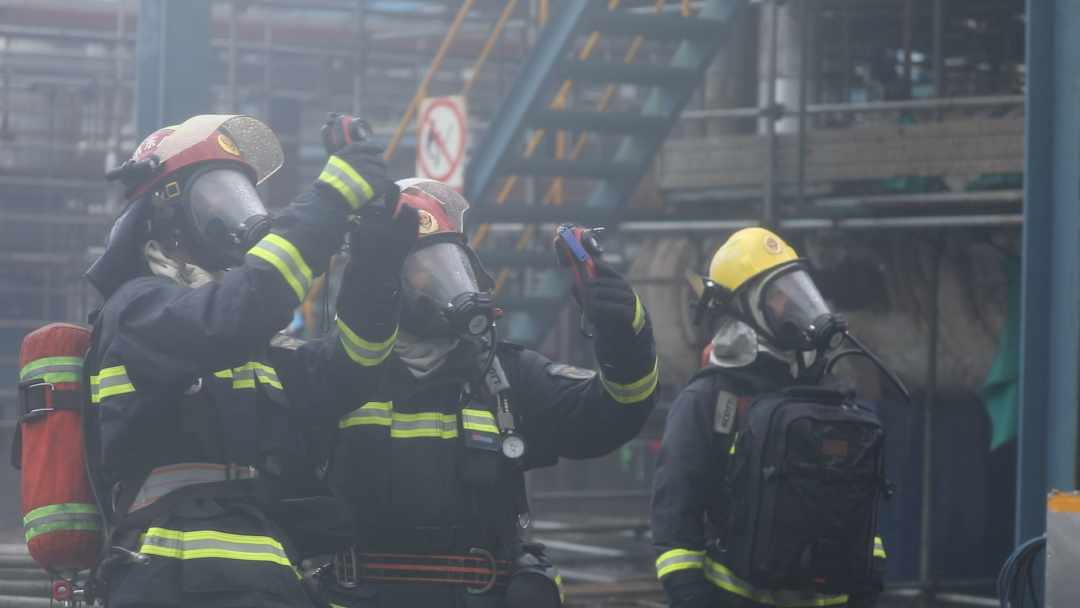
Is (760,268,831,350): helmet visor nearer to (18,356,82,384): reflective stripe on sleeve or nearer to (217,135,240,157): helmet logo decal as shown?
(217,135,240,157): helmet logo decal

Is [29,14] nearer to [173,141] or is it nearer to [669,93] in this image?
[669,93]

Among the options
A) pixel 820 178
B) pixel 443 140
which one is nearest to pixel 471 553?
pixel 443 140

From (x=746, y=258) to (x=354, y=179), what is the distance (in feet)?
5.60

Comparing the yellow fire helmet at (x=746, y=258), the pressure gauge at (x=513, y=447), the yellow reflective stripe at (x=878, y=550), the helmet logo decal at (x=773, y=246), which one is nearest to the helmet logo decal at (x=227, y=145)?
the pressure gauge at (x=513, y=447)

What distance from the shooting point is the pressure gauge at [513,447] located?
3.08 m

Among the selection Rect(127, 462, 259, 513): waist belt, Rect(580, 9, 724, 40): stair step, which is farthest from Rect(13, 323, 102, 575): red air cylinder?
Rect(580, 9, 724, 40): stair step

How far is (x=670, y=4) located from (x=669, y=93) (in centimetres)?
161

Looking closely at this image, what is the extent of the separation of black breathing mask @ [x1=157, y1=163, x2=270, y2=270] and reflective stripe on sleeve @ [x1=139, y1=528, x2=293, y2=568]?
0.68 m

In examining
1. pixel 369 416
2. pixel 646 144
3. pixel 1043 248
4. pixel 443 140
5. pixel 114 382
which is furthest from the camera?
pixel 646 144

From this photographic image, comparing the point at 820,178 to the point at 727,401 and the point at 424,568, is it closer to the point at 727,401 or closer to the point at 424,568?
the point at 727,401

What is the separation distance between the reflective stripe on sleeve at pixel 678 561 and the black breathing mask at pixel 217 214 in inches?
59.9

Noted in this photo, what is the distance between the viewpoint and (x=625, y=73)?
6.96 m

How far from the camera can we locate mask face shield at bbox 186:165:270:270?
9.40 ft

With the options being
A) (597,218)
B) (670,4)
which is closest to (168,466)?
(597,218)
